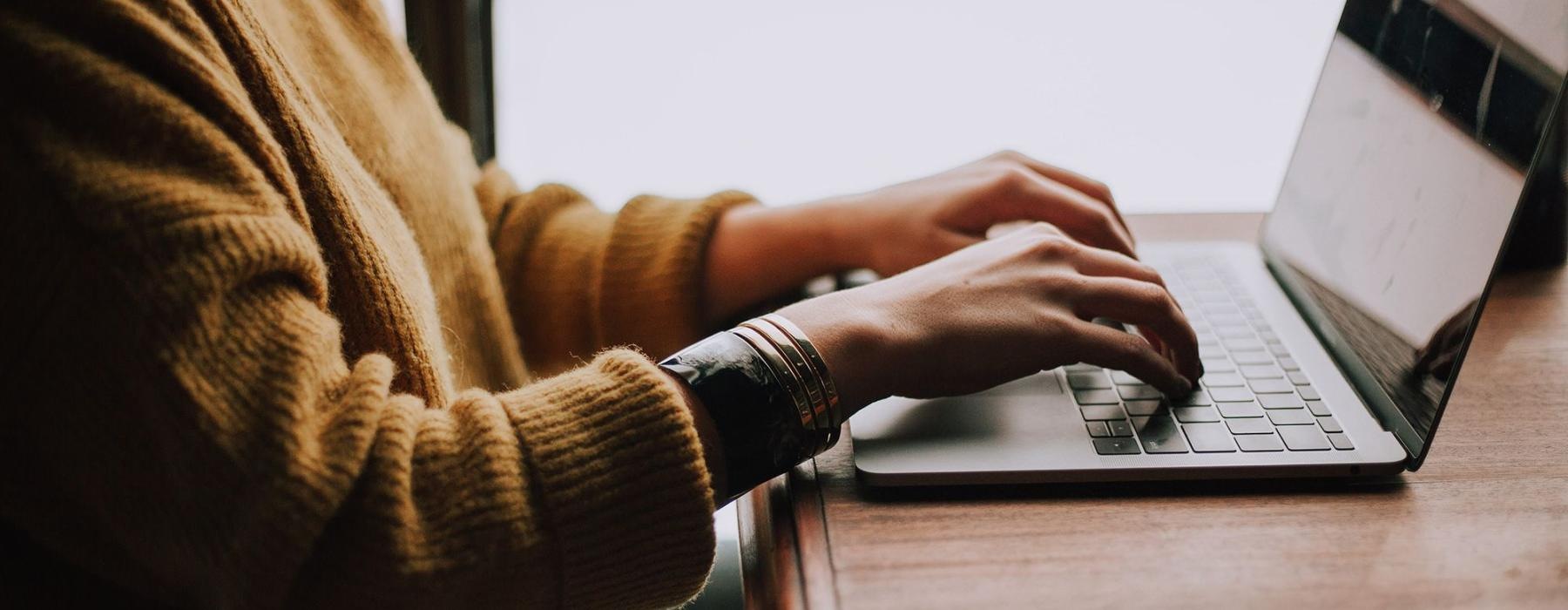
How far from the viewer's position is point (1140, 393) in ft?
2.02

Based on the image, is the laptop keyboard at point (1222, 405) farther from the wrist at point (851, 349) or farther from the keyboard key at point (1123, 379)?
the wrist at point (851, 349)

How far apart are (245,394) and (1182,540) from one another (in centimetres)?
42

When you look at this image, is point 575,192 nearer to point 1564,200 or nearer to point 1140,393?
point 1140,393

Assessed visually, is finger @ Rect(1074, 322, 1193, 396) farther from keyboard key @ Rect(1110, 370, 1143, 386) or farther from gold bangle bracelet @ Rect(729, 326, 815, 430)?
gold bangle bracelet @ Rect(729, 326, 815, 430)

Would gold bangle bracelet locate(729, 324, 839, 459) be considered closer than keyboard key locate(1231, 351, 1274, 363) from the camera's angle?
Yes

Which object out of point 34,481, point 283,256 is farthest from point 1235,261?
point 34,481

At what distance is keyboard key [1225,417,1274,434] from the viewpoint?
0.57 m

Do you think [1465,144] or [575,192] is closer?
[1465,144]

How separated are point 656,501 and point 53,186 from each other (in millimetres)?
282

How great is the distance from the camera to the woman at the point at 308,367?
1.38 feet

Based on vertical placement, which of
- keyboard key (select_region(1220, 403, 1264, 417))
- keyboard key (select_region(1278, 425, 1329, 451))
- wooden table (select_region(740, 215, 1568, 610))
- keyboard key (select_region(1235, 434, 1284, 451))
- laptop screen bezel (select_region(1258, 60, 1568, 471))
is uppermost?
laptop screen bezel (select_region(1258, 60, 1568, 471))

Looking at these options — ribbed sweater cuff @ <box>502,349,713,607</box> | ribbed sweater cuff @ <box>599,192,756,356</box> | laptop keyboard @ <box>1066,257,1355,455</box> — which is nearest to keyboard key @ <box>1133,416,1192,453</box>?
laptop keyboard @ <box>1066,257,1355,455</box>

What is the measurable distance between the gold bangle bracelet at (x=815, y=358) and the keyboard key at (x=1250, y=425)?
224 mm

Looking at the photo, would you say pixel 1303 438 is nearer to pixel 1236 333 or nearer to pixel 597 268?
pixel 1236 333
